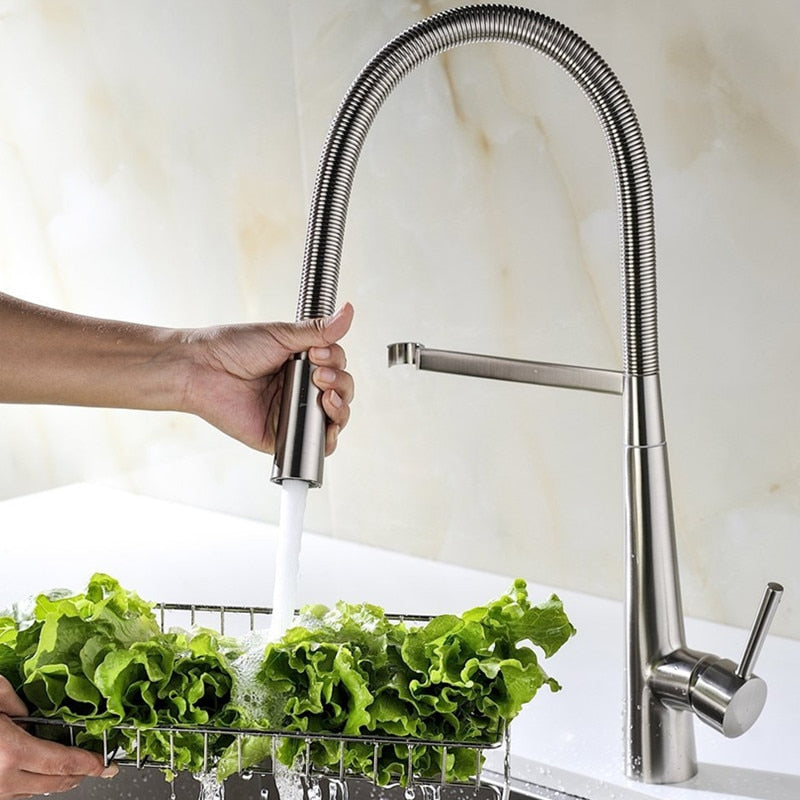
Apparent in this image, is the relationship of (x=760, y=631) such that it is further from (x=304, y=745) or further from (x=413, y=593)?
(x=413, y=593)

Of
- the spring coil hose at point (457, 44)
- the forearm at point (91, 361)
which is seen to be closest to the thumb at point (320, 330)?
the spring coil hose at point (457, 44)

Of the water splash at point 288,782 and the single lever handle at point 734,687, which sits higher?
the single lever handle at point 734,687

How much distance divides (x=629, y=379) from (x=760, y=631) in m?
0.20

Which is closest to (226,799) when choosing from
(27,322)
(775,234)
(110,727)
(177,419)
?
(110,727)

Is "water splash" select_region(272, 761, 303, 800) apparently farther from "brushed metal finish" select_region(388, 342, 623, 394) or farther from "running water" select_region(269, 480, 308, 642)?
"brushed metal finish" select_region(388, 342, 623, 394)

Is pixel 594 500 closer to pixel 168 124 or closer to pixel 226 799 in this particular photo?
pixel 226 799

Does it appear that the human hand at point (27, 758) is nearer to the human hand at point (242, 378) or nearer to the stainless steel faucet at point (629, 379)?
the stainless steel faucet at point (629, 379)

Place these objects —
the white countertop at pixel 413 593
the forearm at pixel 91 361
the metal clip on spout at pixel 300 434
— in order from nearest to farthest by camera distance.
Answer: the metal clip on spout at pixel 300 434 < the white countertop at pixel 413 593 < the forearm at pixel 91 361

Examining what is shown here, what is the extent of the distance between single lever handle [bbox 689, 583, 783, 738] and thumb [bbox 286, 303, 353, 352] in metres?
0.35

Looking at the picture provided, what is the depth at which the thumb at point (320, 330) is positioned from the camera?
0.81 meters

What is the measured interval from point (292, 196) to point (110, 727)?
0.97m

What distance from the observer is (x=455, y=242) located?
1353 mm

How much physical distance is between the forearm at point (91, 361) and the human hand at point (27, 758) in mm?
410

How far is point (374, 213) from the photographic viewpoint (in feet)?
4.69
